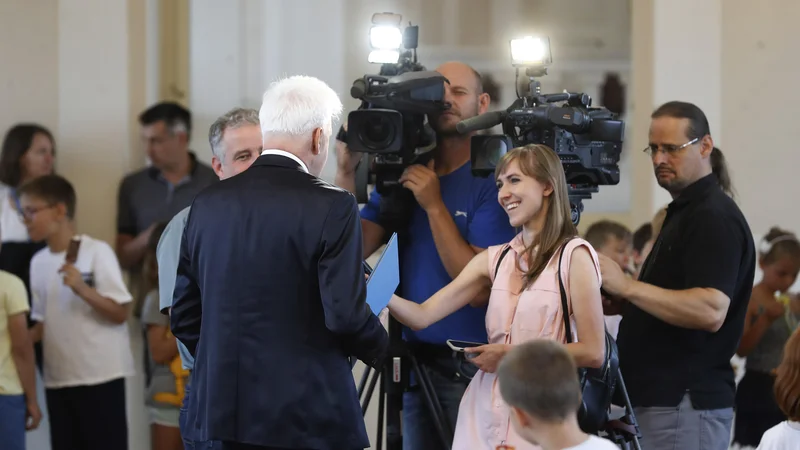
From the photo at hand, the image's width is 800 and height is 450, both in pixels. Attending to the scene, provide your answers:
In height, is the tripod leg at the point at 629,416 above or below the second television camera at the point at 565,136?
below

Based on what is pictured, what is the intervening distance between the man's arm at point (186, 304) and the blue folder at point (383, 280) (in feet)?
1.27

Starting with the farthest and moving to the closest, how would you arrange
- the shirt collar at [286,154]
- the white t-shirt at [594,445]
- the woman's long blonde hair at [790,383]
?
1. the woman's long blonde hair at [790,383]
2. the shirt collar at [286,154]
3. the white t-shirt at [594,445]

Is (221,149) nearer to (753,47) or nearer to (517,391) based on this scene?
(517,391)

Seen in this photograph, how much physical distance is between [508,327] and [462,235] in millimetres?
599

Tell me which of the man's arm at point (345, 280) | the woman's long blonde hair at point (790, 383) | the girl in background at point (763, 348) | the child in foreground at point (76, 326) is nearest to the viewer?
the man's arm at point (345, 280)

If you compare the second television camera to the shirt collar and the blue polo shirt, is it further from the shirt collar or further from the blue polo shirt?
the shirt collar

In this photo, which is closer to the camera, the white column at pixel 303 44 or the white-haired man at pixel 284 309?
the white-haired man at pixel 284 309

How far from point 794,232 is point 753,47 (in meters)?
0.92

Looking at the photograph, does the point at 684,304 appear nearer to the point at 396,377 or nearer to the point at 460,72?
the point at 396,377

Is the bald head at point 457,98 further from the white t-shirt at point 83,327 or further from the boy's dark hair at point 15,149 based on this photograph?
the boy's dark hair at point 15,149

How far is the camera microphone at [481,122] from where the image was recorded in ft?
9.48

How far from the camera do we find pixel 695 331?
3.02 meters

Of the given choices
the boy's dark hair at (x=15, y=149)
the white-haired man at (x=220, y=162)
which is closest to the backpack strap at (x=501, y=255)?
the white-haired man at (x=220, y=162)

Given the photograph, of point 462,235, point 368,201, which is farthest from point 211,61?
point 462,235
